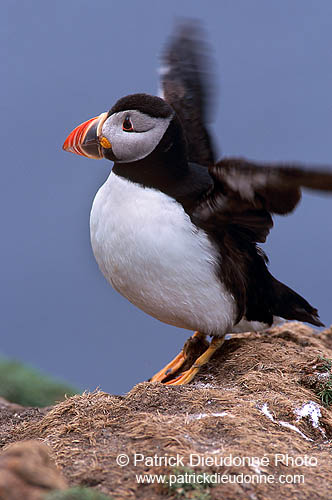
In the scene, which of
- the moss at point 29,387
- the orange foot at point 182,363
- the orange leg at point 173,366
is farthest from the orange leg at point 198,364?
the moss at point 29,387

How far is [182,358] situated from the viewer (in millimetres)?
5824

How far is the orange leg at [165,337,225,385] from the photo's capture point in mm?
5086

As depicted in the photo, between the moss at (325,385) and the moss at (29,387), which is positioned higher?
the moss at (29,387)

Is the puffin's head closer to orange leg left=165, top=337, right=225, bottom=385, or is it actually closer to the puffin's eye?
the puffin's eye

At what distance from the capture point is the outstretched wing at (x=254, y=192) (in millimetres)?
3840

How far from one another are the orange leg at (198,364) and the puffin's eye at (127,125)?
1.93 meters

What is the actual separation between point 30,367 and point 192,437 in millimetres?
5420

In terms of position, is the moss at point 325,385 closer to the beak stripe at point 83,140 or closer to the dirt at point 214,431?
the dirt at point 214,431

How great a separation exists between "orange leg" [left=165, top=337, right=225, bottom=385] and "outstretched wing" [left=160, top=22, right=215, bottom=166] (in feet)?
5.71

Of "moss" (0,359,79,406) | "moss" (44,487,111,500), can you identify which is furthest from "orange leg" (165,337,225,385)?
"moss" (44,487,111,500)

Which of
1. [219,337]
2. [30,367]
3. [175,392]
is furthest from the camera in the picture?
[30,367]

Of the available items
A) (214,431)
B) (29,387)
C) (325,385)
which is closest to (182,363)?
(325,385)

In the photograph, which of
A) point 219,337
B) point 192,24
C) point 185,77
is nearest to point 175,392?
point 219,337

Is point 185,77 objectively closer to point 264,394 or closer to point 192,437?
point 264,394
